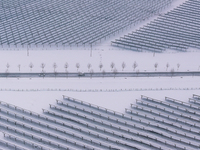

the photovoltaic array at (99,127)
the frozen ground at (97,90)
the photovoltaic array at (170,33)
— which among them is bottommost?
the photovoltaic array at (99,127)

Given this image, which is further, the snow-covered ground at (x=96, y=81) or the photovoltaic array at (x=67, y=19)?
the photovoltaic array at (x=67, y=19)

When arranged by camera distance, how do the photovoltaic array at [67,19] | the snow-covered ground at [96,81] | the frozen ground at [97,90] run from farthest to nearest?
the photovoltaic array at [67,19] → the snow-covered ground at [96,81] → the frozen ground at [97,90]

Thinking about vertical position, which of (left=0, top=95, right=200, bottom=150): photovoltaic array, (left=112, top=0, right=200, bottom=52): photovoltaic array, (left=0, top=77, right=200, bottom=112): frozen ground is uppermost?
A: (left=112, top=0, right=200, bottom=52): photovoltaic array

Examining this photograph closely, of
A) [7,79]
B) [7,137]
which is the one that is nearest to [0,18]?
[7,79]

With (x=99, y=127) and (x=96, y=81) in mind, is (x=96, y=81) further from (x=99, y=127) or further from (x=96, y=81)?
(x=99, y=127)

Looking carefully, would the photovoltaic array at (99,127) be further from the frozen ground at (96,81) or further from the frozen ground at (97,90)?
the frozen ground at (97,90)

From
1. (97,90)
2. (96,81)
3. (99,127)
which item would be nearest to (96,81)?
(96,81)

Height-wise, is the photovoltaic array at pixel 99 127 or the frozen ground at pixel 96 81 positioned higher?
the frozen ground at pixel 96 81

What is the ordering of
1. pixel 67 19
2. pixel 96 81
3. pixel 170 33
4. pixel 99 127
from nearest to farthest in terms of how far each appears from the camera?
pixel 99 127, pixel 96 81, pixel 170 33, pixel 67 19

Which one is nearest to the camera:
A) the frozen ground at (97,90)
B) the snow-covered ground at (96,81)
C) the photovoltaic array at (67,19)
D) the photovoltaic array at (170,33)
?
the frozen ground at (97,90)

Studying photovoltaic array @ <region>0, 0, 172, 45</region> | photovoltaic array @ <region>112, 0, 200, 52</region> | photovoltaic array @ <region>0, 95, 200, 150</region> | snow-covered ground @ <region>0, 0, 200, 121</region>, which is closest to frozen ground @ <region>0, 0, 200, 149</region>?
snow-covered ground @ <region>0, 0, 200, 121</region>

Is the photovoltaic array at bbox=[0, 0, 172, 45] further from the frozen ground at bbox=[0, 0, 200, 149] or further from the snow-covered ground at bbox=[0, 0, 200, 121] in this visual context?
the frozen ground at bbox=[0, 0, 200, 149]

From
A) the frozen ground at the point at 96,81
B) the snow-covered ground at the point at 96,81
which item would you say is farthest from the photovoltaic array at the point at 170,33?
the frozen ground at the point at 96,81

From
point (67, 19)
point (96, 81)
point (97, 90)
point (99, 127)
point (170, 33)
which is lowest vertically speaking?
point (99, 127)
